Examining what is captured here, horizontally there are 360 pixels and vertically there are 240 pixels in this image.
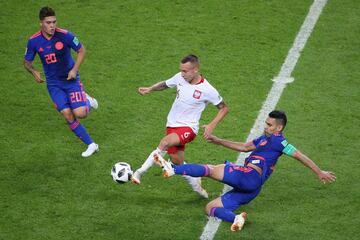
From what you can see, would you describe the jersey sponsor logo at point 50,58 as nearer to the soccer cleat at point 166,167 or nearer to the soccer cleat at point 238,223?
the soccer cleat at point 166,167

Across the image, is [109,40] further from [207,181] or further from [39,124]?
[207,181]

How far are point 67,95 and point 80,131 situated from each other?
540mm

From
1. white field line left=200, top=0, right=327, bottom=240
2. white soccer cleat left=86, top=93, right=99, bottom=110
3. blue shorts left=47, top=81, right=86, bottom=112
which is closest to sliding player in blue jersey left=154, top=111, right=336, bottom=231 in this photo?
white field line left=200, top=0, right=327, bottom=240

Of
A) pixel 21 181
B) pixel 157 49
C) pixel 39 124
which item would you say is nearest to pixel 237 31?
pixel 157 49

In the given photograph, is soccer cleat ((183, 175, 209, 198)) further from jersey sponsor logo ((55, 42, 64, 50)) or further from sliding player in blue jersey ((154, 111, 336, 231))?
jersey sponsor logo ((55, 42, 64, 50))

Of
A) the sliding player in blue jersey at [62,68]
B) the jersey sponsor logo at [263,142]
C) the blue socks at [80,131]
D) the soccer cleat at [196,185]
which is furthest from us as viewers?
the blue socks at [80,131]

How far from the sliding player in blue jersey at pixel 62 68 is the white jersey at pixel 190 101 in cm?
159

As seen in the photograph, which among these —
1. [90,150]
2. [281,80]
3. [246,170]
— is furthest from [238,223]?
[281,80]

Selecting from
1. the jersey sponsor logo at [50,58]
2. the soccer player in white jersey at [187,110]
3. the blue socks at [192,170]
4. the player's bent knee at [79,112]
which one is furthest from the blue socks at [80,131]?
the blue socks at [192,170]

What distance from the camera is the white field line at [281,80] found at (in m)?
8.93

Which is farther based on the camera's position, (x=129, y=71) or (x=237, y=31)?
(x=237, y=31)

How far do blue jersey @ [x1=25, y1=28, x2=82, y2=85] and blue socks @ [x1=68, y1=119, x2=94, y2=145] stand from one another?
A: 0.62 metres

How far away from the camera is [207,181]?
32.7 feet

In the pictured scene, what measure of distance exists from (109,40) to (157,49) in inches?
37.5
